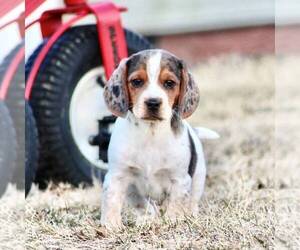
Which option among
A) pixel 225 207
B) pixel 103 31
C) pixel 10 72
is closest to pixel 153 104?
pixel 225 207

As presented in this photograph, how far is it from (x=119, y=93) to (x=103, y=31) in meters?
0.84

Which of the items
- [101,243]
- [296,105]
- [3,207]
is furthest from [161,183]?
[296,105]

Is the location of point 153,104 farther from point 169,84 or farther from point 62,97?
point 62,97

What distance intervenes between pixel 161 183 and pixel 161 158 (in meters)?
0.10

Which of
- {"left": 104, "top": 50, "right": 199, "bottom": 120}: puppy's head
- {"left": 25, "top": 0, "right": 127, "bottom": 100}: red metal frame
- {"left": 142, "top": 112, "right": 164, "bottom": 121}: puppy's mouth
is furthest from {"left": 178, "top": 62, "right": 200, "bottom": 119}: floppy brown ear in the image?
{"left": 25, "top": 0, "right": 127, "bottom": 100}: red metal frame

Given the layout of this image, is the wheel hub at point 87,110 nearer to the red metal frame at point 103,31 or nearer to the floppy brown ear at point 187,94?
the red metal frame at point 103,31

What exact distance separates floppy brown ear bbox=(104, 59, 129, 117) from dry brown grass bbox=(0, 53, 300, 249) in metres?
0.37

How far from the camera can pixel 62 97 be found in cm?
390

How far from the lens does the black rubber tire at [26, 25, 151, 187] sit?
3.88 m

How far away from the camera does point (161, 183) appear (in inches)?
124

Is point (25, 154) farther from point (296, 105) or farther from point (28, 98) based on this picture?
point (296, 105)

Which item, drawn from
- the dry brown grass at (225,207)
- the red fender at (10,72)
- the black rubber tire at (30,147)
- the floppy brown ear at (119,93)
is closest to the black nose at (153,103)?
the floppy brown ear at (119,93)

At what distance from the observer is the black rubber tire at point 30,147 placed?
3576 millimetres

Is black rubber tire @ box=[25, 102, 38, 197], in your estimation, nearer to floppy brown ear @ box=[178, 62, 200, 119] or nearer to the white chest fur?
the white chest fur
